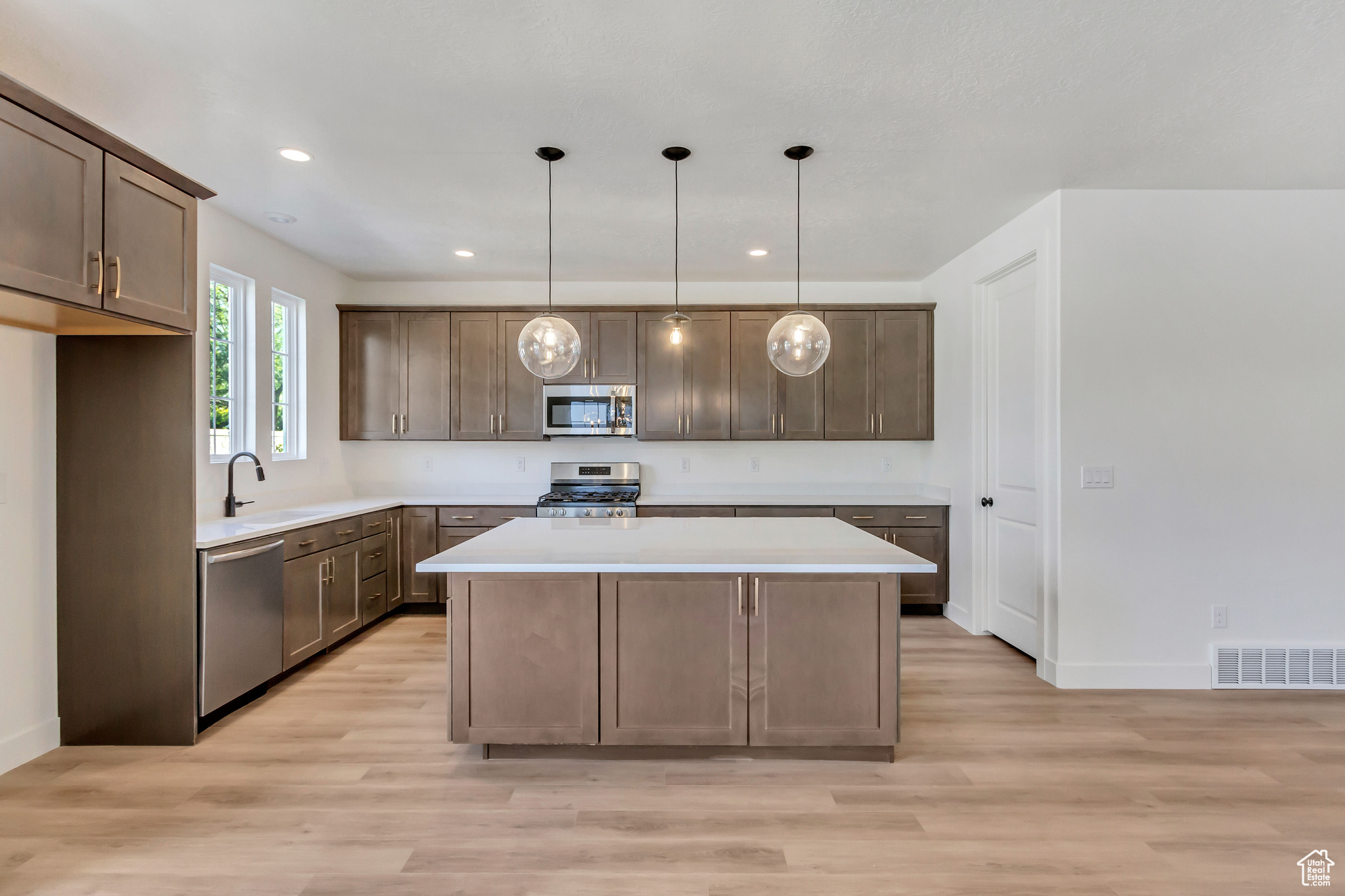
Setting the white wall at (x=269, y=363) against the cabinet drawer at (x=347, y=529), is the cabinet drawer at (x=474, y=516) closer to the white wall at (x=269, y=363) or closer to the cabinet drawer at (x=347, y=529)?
the cabinet drawer at (x=347, y=529)

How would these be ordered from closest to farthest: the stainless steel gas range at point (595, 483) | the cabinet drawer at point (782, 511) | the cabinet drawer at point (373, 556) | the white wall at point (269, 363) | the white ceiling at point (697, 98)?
the white ceiling at point (697, 98)
the white wall at point (269, 363)
the cabinet drawer at point (373, 556)
the cabinet drawer at point (782, 511)
the stainless steel gas range at point (595, 483)

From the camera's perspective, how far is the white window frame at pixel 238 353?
148 inches

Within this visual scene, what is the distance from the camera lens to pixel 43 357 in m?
2.64

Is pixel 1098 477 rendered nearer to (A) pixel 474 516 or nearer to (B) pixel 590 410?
(B) pixel 590 410

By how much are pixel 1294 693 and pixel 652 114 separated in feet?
13.4

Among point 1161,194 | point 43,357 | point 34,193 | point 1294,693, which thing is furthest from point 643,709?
point 1161,194

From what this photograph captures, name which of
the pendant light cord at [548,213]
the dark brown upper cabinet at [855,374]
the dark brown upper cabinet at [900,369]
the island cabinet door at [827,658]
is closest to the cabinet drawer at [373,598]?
the pendant light cord at [548,213]

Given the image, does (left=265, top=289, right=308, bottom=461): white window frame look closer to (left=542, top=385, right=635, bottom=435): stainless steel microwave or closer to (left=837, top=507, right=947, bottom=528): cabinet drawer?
(left=542, top=385, right=635, bottom=435): stainless steel microwave

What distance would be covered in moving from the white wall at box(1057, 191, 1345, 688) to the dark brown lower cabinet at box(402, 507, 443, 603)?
3.99 m

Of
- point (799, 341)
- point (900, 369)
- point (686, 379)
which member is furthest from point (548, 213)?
point (900, 369)

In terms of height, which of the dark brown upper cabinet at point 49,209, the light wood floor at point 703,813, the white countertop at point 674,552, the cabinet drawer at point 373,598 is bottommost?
the light wood floor at point 703,813

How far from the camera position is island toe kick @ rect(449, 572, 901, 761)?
2521 millimetres

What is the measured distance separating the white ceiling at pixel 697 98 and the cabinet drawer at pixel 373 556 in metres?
2.02

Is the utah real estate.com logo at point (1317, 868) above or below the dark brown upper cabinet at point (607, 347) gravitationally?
below
